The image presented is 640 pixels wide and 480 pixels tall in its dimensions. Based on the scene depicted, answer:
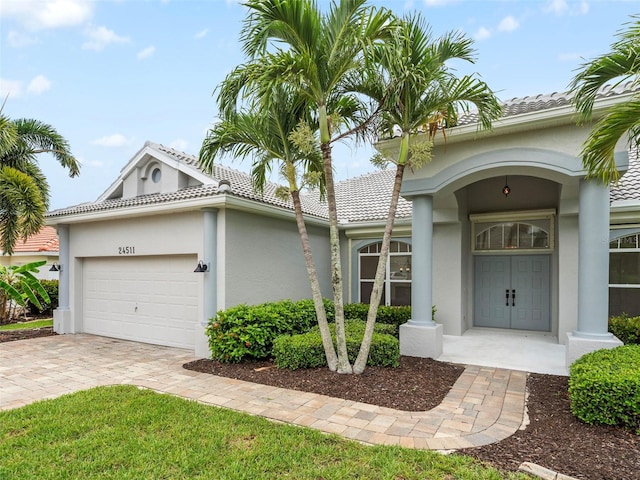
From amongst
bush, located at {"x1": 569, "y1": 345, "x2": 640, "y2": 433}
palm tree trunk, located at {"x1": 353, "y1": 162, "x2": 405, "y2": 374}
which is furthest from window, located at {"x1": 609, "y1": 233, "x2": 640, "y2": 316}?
palm tree trunk, located at {"x1": 353, "y1": 162, "x2": 405, "y2": 374}

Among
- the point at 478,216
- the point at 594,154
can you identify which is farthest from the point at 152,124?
the point at 594,154

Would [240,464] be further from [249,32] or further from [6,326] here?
[6,326]

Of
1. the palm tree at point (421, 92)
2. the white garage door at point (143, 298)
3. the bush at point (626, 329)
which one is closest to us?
the palm tree at point (421, 92)

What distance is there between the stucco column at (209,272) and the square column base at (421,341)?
4.43 m

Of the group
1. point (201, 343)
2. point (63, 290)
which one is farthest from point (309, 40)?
point (63, 290)

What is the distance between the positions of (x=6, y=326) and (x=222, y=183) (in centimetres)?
1093

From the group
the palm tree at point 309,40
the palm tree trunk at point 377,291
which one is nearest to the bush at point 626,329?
the palm tree trunk at point 377,291

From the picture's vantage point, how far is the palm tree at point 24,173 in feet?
42.0

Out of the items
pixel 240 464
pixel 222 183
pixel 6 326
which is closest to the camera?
pixel 240 464

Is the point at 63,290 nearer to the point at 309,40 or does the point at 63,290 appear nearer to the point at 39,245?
the point at 309,40

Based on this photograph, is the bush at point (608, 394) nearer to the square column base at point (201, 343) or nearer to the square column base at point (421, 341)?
the square column base at point (421, 341)

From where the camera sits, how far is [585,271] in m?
6.74

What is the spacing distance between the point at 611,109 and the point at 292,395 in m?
6.81

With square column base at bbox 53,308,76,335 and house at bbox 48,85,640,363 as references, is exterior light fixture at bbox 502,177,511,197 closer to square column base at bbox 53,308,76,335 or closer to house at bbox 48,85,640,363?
house at bbox 48,85,640,363
